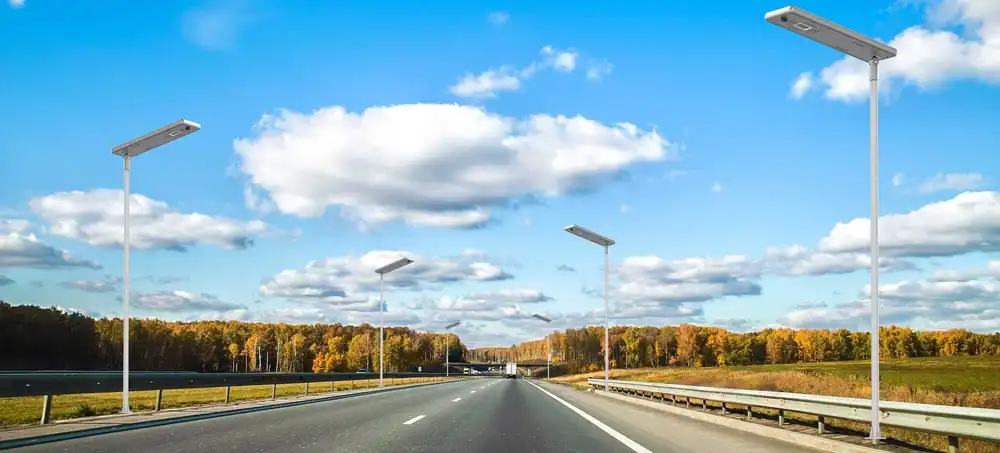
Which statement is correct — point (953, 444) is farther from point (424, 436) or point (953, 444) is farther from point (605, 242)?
point (605, 242)

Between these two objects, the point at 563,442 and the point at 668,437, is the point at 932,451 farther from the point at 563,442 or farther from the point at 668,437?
the point at 563,442

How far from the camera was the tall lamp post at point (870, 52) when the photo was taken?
1266cm

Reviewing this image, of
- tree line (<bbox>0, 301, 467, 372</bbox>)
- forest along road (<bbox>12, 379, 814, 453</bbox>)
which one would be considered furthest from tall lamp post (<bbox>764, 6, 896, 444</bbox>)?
tree line (<bbox>0, 301, 467, 372</bbox>)

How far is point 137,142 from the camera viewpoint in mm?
20531

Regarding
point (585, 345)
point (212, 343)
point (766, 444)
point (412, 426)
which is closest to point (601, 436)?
point (766, 444)

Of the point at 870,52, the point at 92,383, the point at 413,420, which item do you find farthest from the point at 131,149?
the point at 870,52

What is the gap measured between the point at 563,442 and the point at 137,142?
553 inches

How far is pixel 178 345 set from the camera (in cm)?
13150

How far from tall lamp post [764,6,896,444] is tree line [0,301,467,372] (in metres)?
95.2

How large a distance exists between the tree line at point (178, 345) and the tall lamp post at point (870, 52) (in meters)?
95.2

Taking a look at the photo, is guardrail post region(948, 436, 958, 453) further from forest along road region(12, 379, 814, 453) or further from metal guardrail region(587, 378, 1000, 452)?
forest along road region(12, 379, 814, 453)

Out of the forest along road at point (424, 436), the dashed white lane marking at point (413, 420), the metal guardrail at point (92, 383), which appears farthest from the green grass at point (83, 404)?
the dashed white lane marking at point (413, 420)

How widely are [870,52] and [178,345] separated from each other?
134m

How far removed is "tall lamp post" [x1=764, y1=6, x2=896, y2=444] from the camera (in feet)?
41.5
